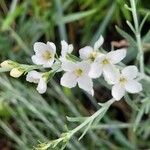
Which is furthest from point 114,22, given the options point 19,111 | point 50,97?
point 19,111

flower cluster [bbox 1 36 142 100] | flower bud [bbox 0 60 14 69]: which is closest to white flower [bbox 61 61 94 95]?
flower cluster [bbox 1 36 142 100]

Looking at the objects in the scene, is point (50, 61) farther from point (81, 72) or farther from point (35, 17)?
point (35, 17)

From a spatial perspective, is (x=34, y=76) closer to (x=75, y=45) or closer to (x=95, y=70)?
(x=95, y=70)

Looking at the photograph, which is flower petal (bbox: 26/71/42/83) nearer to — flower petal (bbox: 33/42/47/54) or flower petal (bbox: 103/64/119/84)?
flower petal (bbox: 33/42/47/54)

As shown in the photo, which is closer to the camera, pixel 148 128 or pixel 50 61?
pixel 50 61

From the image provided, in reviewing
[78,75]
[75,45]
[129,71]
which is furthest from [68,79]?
[75,45]

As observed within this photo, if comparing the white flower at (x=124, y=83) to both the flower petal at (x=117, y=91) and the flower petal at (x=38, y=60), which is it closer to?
the flower petal at (x=117, y=91)

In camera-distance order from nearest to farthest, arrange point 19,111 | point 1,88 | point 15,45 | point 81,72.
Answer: point 81,72 < point 1,88 < point 19,111 < point 15,45
